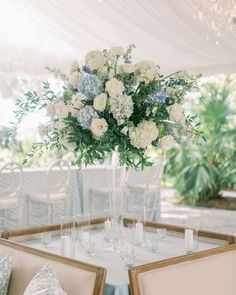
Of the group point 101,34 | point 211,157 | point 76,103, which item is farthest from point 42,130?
point 211,157

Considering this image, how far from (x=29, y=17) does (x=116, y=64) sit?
454cm

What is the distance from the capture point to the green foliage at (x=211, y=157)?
931cm

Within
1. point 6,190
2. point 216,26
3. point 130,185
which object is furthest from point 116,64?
point 130,185

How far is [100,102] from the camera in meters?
2.33

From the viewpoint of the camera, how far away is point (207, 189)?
30.5ft

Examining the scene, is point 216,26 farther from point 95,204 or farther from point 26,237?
point 26,237

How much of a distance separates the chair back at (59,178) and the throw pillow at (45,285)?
380 centimetres

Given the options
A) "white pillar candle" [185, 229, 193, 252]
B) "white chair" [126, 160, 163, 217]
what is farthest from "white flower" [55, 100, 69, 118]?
"white chair" [126, 160, 163, 217]

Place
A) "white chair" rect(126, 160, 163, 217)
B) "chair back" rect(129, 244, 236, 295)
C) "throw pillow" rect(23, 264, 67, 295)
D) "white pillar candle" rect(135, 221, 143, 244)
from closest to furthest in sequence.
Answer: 1. "throw pillow" rect(23, 264, 67, 295)
2. "chair back" rect(129, 244, 236, 295)
3. "white pillar candle" rect(135, 221, 143, 244)
4. "white chair" rect(126, 160, 163, 217)

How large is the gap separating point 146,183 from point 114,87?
14.1ft

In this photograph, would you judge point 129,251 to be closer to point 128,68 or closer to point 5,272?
point 5,272

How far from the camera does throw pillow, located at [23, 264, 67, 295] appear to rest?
6.10ft

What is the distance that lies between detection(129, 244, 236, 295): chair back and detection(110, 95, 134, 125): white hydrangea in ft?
2.12

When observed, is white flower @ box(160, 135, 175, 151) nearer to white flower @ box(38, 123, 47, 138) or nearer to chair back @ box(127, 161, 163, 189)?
white flower @ box(38, 123, 47, 138)
